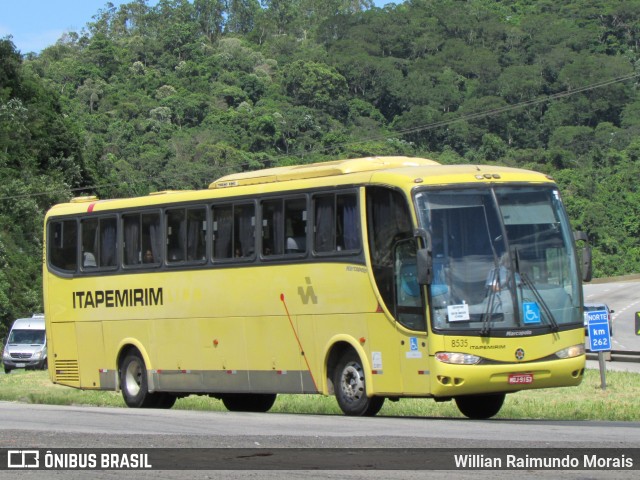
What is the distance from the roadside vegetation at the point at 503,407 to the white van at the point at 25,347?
11.0 meters

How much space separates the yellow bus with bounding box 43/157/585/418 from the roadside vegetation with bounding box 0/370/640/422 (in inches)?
44.4

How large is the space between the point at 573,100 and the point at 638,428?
14235 cm

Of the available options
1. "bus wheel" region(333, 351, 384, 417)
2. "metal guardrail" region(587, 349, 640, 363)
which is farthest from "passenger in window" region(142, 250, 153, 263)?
"metal guardrail" region(587, 349, 640, 363)

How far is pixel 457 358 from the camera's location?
16578 mm

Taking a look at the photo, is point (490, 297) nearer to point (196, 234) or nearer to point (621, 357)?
point (196, 234)

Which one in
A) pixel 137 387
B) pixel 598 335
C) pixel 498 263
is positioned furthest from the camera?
pixel 598 335

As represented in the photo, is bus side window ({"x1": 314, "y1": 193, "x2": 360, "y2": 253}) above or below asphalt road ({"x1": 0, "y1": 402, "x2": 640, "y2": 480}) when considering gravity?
above

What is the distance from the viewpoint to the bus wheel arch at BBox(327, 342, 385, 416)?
17781mm

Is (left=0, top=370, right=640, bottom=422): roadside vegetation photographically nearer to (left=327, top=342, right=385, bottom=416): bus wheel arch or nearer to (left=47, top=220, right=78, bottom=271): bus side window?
(left=327, top=342, right=385, bottom=416): bus wheel arch

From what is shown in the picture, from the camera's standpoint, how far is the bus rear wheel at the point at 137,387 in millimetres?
21997

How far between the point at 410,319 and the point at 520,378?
5.26ft

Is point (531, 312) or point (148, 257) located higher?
point (148, 257)

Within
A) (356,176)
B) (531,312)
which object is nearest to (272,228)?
(356,176)

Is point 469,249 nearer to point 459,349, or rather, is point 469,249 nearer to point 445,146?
point 459,349
